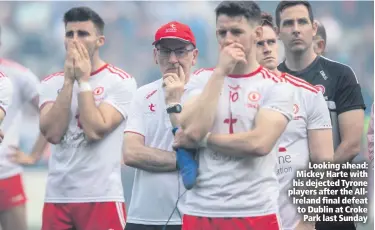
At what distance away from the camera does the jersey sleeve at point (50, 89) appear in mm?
5773

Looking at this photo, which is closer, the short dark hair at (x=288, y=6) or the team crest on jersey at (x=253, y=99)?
the team crest on jersey at (x=253, y=99)

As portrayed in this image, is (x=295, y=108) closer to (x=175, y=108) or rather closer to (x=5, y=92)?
(x=175, y=108)

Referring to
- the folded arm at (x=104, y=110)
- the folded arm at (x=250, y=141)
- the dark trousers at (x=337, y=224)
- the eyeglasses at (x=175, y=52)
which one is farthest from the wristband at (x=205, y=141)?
the dark trousers at (x=337, y=224)

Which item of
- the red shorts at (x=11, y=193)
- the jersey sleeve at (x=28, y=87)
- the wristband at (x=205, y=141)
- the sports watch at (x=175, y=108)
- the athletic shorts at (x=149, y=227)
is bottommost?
the athletic shorts at (x=149, y=227)

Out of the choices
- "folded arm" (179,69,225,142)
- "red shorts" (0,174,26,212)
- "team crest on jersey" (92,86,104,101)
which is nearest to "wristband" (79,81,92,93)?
"team crest on jersey" (92,86,104,101)

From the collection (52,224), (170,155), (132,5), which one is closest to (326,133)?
(170,155)

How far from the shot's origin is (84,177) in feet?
18.4

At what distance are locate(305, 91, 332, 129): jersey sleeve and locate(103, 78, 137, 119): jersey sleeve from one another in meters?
1.18

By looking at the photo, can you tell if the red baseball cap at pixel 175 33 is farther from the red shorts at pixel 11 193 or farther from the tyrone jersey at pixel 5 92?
the red shorts at pixel 11 193

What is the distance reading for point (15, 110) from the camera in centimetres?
639

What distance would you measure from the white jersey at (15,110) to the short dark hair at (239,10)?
242 cm

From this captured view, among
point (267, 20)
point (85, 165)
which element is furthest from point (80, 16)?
point (267, 20)

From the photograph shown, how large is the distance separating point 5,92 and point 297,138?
82.5 inches

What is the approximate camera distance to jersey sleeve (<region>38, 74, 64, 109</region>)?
577 cm
